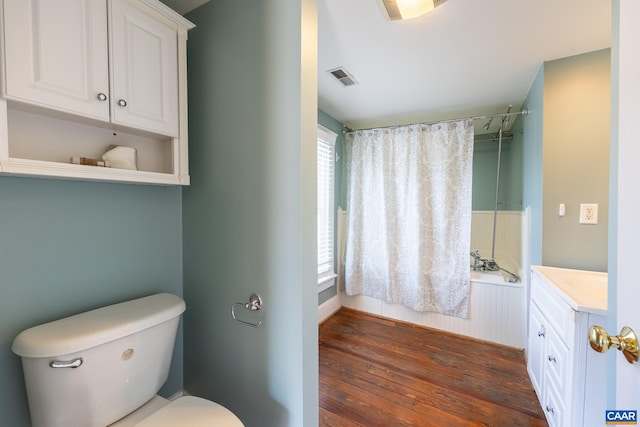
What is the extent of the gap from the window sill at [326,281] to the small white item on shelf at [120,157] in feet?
6.62

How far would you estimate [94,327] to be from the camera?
95cm

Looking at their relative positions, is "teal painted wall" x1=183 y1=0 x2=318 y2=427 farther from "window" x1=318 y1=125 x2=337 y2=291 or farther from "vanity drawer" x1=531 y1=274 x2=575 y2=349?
"window" x1=318 y1=125 x2=337 y2=291

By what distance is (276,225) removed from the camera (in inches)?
43.8

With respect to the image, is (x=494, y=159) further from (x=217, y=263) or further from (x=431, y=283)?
(x=217, y=263)

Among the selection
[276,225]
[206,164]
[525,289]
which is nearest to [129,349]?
[276,225]

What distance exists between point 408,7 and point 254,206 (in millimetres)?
1286

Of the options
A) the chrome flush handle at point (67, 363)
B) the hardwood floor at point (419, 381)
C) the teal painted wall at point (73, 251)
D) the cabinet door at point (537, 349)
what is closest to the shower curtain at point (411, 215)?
the hardwood floor at point (419, 381)

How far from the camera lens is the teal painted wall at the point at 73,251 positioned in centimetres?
96

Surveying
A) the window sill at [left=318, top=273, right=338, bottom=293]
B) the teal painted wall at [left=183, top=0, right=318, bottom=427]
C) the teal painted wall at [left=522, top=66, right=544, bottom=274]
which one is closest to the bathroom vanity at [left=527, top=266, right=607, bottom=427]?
the teal painted wall at [left=522, top=66, right=544, bottom=274]

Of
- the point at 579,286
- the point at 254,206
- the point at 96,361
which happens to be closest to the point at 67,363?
the point at 96,361

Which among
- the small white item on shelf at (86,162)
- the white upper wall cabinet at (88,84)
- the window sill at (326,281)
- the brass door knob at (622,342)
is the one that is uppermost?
the white upper wall cabinet at (88,84)

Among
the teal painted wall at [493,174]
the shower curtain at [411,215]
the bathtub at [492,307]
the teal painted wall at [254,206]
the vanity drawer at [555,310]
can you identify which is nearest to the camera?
the teal painted wall at [254,206]

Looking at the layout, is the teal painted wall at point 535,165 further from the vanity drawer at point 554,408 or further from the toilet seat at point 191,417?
the toilet seat at point 191,417

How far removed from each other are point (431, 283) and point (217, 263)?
2.20 metres
